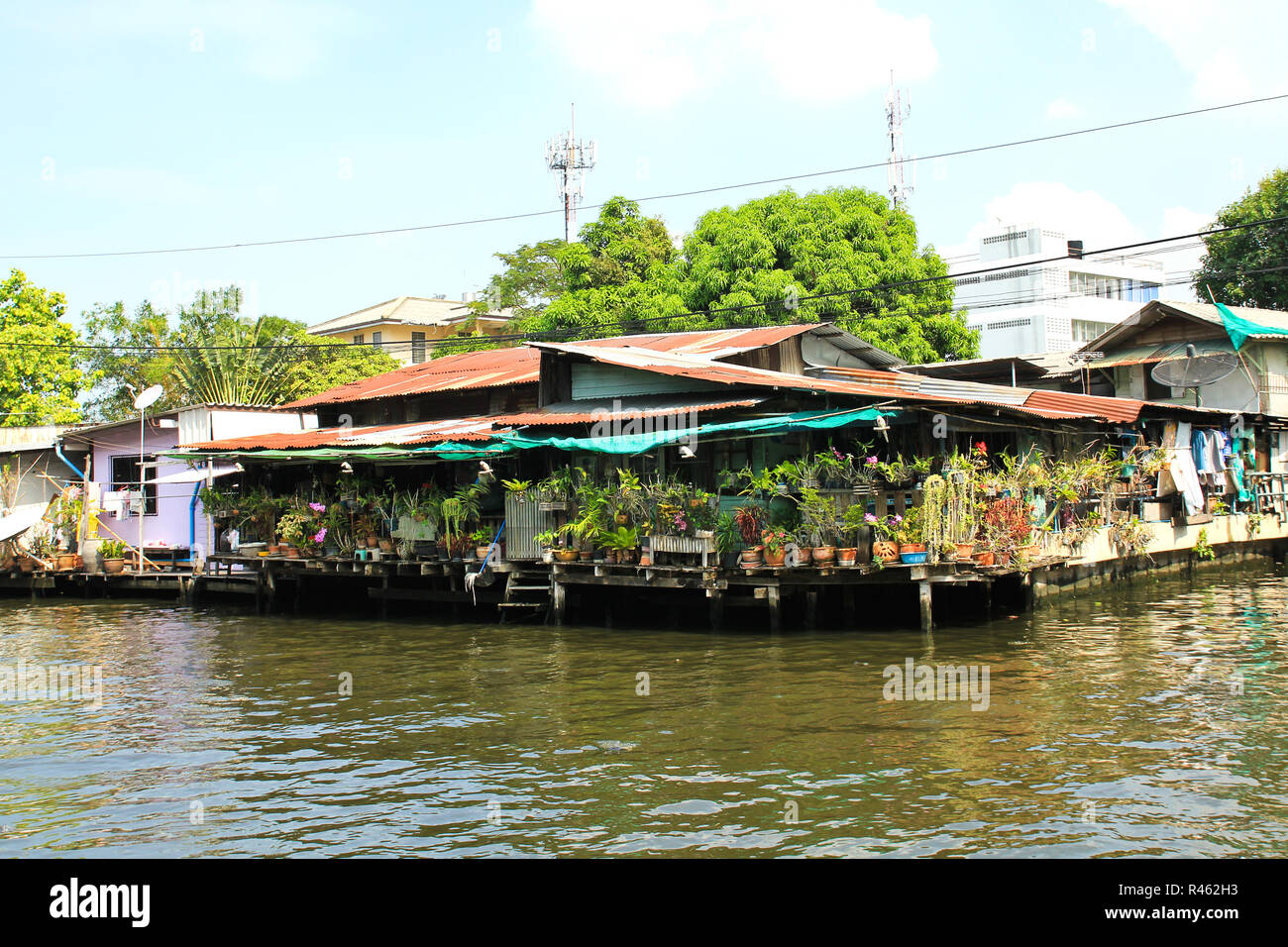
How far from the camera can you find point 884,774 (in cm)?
931

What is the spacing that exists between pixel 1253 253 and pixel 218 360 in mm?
34273

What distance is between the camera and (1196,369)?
23.4m

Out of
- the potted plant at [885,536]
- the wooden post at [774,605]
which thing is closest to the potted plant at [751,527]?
the wooden post at [774,605]

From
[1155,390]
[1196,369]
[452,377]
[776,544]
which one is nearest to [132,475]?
[452,377]

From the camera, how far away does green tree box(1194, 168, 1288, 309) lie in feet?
124

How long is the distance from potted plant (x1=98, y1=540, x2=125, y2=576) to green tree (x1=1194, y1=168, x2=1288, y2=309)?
1330 inches

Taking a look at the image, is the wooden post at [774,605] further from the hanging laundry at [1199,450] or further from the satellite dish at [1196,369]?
the hanging laundry at [1199,450]

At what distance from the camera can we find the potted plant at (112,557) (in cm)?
2572

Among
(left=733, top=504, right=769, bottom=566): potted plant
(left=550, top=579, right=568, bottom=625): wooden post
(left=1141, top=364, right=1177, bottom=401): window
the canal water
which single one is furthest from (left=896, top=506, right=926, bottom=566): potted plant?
(left=1141, top=364, right=1177, bottom=401): window

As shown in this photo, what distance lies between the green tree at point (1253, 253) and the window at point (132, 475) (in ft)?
108

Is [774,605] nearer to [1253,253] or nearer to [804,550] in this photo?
[804,550]
